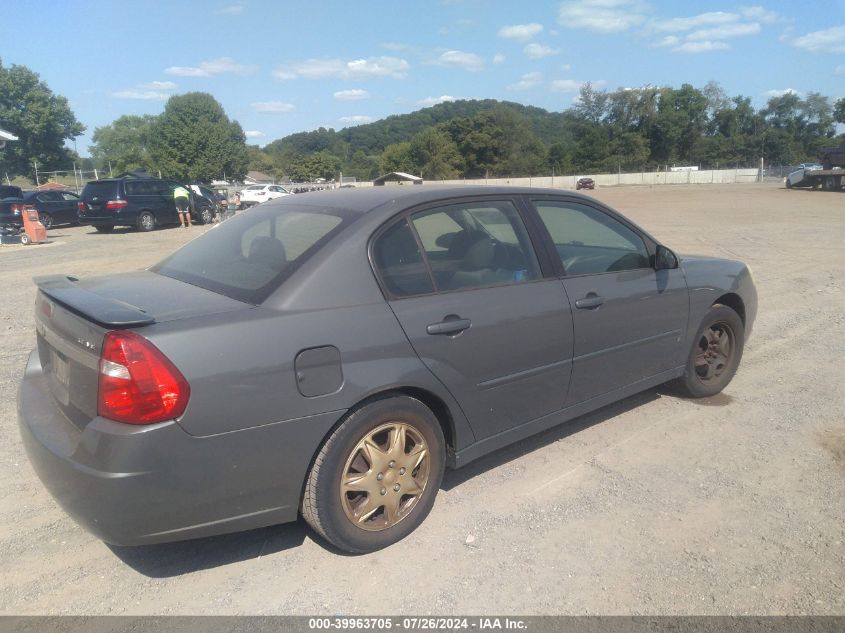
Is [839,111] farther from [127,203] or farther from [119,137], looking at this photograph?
[119,137]

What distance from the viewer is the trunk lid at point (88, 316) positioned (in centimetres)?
248

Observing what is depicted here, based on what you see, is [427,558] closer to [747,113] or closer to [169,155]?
[169,155]

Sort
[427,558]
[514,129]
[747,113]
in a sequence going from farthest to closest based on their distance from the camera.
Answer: [747,113] < [514,129] < [427,558]

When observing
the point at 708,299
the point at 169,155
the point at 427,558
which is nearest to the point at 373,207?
the point at 427,558

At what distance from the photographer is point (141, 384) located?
7.66 feet

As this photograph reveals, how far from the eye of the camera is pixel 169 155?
76.4 m

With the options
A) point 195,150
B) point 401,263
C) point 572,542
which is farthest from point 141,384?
point 195,150

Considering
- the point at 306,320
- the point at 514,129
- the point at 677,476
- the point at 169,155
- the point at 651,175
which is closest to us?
the point at 306,320

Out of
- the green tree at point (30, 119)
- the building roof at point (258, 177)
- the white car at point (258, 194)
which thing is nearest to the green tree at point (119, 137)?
the building roof at point (258, 177)

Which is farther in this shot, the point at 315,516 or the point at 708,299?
the point at 708,299

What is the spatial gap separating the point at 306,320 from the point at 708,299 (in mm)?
3162


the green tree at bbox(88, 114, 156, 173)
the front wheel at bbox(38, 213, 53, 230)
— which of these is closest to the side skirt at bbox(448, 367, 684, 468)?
the front wheel at bbox(38, 213, 53, 230)

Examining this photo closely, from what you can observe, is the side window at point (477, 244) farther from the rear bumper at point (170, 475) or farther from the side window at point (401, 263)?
the rear bumper at point (170, 475)

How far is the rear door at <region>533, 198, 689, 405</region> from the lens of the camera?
371 cm
